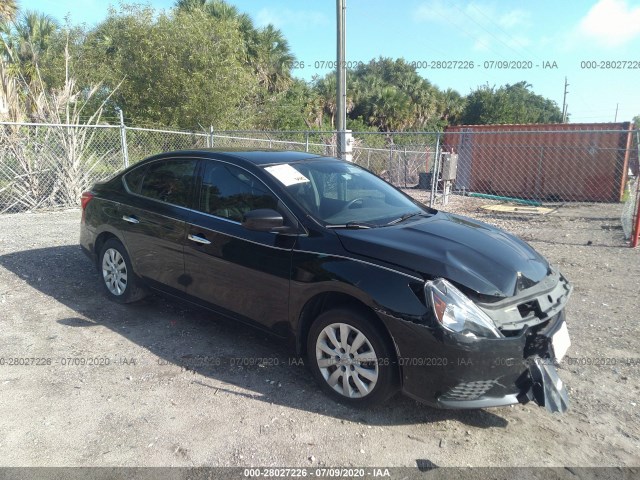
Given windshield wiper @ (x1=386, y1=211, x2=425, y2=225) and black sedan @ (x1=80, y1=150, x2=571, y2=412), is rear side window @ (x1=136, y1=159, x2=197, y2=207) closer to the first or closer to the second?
black sedan @ (x1=80, y1=150, x2=571, y2=412)

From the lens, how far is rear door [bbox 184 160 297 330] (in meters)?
3.57

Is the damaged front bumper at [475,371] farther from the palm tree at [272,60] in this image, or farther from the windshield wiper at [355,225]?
the palm tree at [272,60]

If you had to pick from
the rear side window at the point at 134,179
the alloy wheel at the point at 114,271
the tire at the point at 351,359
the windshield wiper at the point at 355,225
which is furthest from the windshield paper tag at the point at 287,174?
the alloy wheel at the point at 114,271

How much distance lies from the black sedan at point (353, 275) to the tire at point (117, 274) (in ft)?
0.25

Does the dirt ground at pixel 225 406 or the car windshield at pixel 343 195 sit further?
the car windshield at pixel 343 195

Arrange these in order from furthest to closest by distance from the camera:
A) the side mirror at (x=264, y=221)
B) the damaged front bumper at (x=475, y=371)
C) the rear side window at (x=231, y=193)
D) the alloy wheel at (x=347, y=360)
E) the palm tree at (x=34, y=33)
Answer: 1. the palm tree at (x=34, y=33)
2. the rear side window at (x=231, y=193)
3. the side mirror at (x=264, y=221)
4. the alloy wheel at (x=347, y=360)
5. the damaged front bumper at (x=475, y=371)

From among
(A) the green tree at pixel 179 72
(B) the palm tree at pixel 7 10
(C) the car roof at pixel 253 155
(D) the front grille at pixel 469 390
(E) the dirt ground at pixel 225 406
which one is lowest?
(E) the dirt ground at pixel 225 406

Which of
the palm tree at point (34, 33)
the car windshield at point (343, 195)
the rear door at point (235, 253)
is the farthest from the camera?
the palm tree at point (34, 33)

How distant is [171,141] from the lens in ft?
46.9

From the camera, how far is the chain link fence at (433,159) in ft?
33.3

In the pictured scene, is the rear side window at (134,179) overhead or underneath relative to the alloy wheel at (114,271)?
overhead

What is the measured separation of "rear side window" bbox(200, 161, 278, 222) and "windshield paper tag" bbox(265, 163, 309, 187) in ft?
0.46

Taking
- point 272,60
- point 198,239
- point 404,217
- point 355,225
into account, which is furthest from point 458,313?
point 272,60

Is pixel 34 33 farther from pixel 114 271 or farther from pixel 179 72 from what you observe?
pixel 114 271
